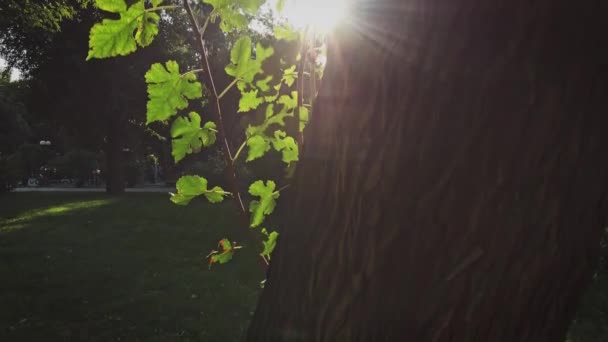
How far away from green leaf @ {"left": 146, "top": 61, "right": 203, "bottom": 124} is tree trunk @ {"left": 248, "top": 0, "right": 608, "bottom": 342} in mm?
567

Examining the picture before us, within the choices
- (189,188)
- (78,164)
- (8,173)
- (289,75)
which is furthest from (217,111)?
(78,164)

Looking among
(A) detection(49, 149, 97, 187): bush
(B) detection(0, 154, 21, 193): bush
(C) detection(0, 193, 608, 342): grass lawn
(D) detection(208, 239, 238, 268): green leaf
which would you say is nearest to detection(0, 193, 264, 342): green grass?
(C) detection(0, 193, 608, 342): grass lawn

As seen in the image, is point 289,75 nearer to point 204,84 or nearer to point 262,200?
point 204,84

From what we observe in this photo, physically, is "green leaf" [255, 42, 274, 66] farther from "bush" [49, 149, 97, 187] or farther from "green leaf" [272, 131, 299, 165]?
"bush" [49, 149, 97, 187]

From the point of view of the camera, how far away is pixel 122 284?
799cm

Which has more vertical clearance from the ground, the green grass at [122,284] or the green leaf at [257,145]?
the green leaf at [257,145]

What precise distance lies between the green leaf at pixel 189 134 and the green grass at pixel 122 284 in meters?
3.49

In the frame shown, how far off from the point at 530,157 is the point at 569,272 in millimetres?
246

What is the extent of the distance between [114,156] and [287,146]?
29283 mm

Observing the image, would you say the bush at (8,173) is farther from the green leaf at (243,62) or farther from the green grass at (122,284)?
the green leaf at (243,62)

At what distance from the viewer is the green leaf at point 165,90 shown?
4.07ft

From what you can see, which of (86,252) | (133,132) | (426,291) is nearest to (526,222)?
(426,291)

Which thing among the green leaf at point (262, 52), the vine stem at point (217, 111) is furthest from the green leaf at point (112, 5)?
the green leaf at point (262, 52)

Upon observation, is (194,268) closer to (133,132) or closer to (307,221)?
(307,221)
